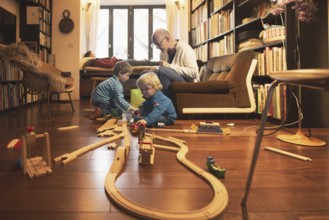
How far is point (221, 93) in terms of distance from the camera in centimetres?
290

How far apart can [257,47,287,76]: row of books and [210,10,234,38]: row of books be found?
895 mm

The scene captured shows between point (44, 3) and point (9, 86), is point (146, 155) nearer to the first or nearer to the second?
point (9, 86)

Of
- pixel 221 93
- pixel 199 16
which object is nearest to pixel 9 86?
pixel 221 93

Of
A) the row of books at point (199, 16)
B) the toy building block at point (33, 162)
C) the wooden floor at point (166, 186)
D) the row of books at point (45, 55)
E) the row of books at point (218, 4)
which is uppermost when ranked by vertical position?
the row of books at point (199, 16)

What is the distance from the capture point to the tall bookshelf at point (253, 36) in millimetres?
2407

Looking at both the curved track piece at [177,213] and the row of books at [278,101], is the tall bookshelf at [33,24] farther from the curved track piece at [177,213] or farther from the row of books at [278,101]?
the curved track piece at [177,213]

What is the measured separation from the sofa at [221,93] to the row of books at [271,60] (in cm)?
9

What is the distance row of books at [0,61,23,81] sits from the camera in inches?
138

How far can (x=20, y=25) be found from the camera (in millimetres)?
4746

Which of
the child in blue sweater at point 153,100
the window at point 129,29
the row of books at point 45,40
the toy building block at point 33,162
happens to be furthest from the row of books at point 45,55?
the toy building block at point 33,162

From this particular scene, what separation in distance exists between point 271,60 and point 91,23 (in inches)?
208

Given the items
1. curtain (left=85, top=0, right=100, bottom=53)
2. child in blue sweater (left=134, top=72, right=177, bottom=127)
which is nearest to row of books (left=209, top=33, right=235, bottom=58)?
child in blue sweater (left=134, top=72, right=177, bottom=127)

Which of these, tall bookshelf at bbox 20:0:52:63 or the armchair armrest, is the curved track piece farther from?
tall bookshelf at bbox 20:0:52:63

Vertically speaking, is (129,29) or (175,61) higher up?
(129,29)
